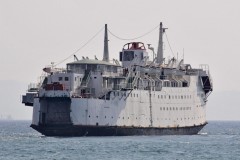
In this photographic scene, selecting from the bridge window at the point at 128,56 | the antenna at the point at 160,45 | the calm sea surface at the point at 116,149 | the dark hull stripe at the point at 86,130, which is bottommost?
the calm sea surface at the point at 116,149

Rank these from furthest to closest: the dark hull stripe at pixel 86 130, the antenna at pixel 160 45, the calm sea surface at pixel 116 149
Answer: the antenna at pixel 160 45 → the dark hull stripe at pixel 86 130 → the calm sea surface at pixel 116 149

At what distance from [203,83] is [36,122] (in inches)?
1096

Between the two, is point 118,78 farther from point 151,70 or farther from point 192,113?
point 192,113

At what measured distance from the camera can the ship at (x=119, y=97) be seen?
76.2 metres

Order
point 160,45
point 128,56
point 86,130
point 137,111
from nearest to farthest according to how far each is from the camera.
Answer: point 86,130
point 137,111
point 128,56
point 160,45

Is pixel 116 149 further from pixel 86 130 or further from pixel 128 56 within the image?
pixel 128 56

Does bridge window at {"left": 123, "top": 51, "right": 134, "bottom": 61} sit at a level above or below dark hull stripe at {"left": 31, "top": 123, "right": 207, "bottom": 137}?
above

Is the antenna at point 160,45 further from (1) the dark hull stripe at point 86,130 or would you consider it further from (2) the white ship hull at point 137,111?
(1) the dark hull stripe at point 86,130

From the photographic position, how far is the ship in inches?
3002

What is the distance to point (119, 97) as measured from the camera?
7900 cm

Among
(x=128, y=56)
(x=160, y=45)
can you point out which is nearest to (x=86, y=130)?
(x=128, y=56)

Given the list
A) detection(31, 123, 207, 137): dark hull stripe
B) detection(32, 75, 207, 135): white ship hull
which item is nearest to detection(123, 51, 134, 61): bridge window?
detection(32, 75, 207, 135): white ship hull

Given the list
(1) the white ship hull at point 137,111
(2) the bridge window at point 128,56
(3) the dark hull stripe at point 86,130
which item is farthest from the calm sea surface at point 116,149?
(2) the bridge window at point 128,56

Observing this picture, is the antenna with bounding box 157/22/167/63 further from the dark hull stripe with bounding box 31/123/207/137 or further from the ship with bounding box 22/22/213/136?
the dark hull stripe with bounding box 31/123/207/137
